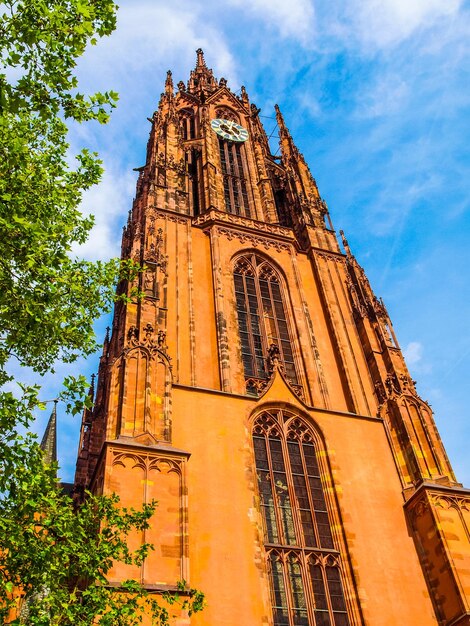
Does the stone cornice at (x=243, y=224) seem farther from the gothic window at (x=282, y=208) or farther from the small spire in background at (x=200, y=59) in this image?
the small spire in background at (x=200, y=59)

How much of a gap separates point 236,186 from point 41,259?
19.5 meters

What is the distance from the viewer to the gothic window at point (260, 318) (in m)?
19.5

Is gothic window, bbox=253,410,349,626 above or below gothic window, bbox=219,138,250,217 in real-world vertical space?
below

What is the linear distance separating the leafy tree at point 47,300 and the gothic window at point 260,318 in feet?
29.6

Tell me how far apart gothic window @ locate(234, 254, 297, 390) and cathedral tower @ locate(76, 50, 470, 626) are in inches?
2.2

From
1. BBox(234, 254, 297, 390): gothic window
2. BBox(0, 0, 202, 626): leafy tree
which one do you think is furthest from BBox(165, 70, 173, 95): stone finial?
BBox(0, 0, 202, 626): leafy tree

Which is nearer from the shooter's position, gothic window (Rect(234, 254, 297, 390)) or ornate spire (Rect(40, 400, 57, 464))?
gothic window (Rect(234, 254, 297, 390))

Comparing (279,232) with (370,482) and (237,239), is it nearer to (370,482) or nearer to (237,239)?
(237,239)

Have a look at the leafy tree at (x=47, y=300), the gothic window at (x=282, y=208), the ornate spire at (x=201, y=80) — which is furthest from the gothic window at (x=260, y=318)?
the ornate spire at (x=201, y=80)

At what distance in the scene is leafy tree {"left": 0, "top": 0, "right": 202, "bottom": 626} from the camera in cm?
824

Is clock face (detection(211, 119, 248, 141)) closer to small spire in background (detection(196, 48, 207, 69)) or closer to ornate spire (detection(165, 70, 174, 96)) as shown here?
ornate spire (detection(165, 70, 174, 96))

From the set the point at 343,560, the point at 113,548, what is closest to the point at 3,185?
the point at 113,548

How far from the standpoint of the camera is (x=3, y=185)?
9.24 m

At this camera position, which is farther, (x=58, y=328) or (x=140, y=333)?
(x=140, y=333)
